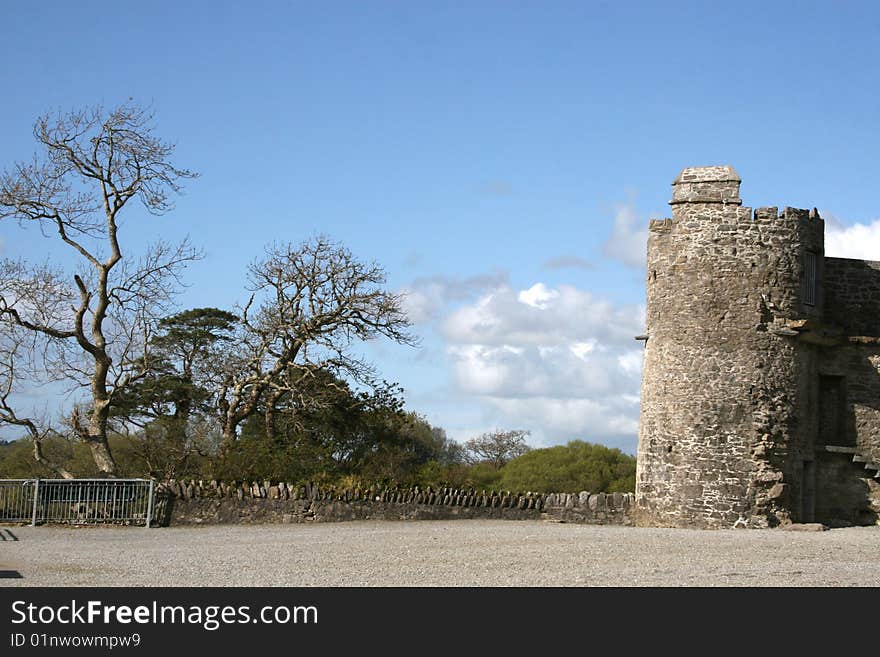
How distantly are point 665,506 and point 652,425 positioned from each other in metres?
1.68

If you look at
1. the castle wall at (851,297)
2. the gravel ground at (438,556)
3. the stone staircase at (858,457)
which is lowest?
the gravel ground at (438,556)

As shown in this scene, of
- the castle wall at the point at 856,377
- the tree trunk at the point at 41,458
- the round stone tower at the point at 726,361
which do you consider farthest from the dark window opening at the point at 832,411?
the tree trunk at the point at 41,458

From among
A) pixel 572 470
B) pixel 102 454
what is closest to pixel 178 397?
pixel 102 454

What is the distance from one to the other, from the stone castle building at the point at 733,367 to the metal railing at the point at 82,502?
10254 millimetres

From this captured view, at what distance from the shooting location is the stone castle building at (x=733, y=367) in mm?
21062

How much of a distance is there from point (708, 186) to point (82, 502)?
563 inches

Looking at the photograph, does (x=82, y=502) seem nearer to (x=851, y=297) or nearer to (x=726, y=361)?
Result: (x=726, y=361)

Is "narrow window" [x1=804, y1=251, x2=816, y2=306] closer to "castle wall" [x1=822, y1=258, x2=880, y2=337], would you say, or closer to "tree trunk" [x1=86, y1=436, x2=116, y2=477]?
"castle wall" [x1=822, y1=258, x2=880, y2=337]

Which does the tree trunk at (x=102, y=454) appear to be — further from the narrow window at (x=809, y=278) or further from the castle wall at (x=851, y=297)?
the castle wall at (x=851, y=297)

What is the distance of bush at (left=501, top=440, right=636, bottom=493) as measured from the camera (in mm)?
35062

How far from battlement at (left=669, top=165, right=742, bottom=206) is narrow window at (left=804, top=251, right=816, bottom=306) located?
198 centimetres

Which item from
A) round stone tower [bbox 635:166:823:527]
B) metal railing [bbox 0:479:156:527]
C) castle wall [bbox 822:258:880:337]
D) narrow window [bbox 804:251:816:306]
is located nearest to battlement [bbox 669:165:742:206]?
round stone tower [bbox 635:166:823:527]

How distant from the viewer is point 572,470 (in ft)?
123
